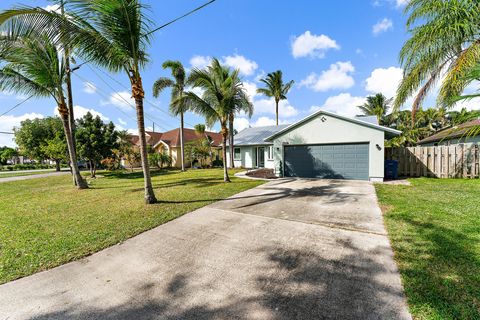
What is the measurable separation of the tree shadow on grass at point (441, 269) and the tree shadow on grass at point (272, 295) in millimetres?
278

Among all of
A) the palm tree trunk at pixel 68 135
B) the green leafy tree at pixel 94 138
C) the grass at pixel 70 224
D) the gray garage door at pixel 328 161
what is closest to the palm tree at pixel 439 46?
the gray garage door at pixel 328 161

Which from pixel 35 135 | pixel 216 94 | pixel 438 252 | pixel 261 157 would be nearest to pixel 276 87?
pixel 261 157

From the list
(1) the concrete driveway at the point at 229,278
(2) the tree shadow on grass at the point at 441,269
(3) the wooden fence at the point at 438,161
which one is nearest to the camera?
(2) the tree shadow on grass at the point at 441,269

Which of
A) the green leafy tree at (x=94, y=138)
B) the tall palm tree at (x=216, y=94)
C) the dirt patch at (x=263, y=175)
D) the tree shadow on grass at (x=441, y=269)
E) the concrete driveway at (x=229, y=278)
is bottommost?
the concrete driveway at (x=229, y=278)

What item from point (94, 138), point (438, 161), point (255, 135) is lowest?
point (438, 161)

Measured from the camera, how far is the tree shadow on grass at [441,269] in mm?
2175

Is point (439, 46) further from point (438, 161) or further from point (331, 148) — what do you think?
point (438, 161)

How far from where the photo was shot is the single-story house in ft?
34.8

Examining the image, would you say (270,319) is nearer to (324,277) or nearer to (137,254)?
(324,277)

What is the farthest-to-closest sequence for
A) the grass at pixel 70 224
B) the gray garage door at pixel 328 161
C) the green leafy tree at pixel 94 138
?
the green leafy tree at pixel 94 138 → the gray garage door at pixel 328 161 → the grass at pixel 70 224

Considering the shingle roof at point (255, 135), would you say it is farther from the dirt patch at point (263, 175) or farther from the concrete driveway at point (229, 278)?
the concrete driveway at point (229, 278)

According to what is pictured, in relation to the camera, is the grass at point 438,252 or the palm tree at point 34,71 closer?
the grass at point 438,252

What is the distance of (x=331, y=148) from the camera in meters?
11.7

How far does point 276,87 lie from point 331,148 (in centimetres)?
1399
